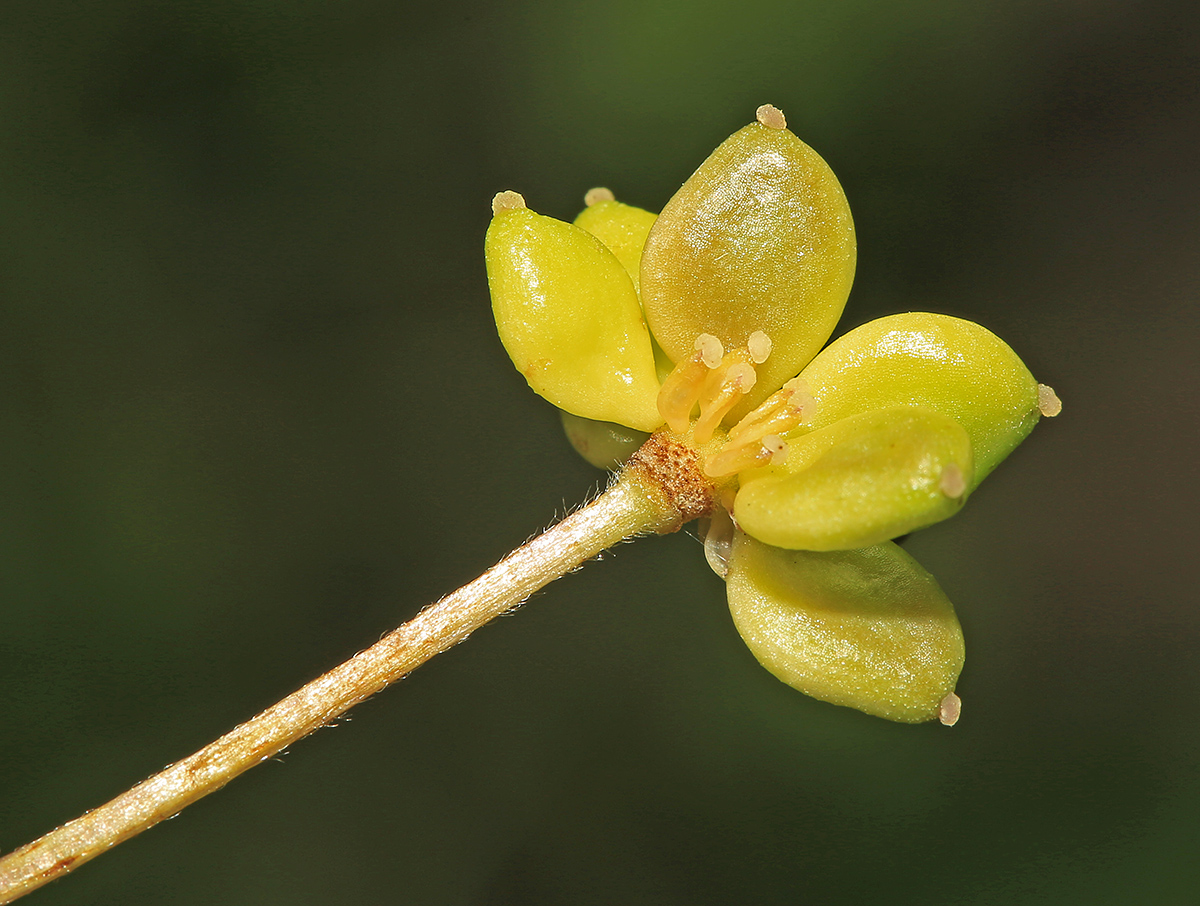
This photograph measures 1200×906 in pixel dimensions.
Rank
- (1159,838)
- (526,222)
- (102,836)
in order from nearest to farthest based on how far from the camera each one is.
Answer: (102,836), (526,222), (1159,838)

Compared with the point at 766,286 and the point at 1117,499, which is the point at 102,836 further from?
the point at 1117,499

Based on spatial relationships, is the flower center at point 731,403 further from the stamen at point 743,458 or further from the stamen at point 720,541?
the stamen at point 720,541

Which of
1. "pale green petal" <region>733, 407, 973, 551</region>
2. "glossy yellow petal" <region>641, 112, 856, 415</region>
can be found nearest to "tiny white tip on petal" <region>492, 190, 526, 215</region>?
"glossy yellow petal" <region>641, 112, 856, 415</region>

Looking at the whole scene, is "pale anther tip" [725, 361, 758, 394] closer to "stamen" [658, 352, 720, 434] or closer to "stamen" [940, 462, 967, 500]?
"stamen" [658, 352, 720, 434]

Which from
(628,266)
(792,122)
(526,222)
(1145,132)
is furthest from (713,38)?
(526,222)

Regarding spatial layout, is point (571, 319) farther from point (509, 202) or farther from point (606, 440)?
point (606, 440)

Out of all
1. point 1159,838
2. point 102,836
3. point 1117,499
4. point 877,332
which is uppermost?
point 877,332
